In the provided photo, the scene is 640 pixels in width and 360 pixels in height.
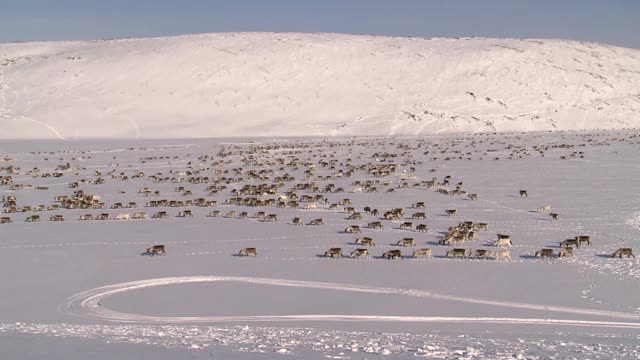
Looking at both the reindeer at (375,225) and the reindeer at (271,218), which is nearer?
the reindeer at (375,225)

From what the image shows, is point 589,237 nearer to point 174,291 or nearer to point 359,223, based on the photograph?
point 359,223

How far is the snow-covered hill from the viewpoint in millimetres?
67938

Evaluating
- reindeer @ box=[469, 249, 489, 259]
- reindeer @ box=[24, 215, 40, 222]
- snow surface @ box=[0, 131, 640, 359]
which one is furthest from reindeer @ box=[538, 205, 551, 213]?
reindeer @ box=[24, 215, 40, 222]

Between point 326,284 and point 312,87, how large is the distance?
64.1 m

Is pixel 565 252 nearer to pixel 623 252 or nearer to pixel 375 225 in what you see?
pixel 623 252

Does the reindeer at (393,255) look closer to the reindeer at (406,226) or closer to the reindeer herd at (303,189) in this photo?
the reindeer herd at (303,189)

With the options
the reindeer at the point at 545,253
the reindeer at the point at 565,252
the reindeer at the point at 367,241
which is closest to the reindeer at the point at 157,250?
the reindeer at the point at 367,241

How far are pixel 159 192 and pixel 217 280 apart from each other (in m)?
15.6

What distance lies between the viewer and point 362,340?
979 centimetres

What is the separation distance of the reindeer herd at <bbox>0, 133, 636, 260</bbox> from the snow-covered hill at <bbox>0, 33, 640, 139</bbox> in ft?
58.6

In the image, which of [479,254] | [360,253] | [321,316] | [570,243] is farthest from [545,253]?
[321,316]

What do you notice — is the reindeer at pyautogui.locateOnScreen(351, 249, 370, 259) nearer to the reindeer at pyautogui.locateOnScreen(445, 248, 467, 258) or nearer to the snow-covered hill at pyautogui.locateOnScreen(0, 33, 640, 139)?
the reindeer at pyautogui.locateOnScreen(445, 248, 467, 258)

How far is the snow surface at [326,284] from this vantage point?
381 inches

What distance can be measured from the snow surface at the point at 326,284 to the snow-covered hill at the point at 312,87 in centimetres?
3883
